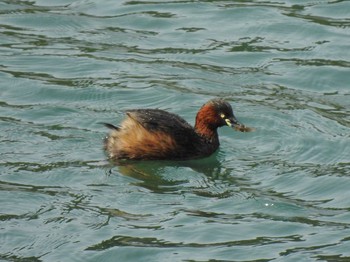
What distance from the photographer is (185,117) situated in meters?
12.4

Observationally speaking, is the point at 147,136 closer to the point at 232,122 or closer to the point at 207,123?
the point at 207,123

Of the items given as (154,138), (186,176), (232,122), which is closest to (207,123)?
(232,122)

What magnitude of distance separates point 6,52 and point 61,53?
615 mm

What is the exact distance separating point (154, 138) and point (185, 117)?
3.43 feet

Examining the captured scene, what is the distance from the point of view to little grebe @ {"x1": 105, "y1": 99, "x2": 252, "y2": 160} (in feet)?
37.4

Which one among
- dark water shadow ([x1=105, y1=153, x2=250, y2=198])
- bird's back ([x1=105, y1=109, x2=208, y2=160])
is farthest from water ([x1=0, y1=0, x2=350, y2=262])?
bird's back ([x1=105, y1=109, x2=208, y2=160])

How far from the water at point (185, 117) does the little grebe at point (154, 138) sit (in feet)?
0.37

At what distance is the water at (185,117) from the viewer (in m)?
9.55

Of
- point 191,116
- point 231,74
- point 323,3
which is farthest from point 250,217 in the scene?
point 323,3

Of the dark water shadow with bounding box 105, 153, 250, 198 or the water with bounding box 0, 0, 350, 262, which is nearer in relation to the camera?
the water with bounding box 0, 0, 350, 262

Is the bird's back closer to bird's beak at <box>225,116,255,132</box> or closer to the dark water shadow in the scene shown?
the dark water shadow

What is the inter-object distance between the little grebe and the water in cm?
11

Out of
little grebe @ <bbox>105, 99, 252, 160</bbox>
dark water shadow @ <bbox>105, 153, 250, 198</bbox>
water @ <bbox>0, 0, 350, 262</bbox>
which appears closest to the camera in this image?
water @ <bbox>0, 0, 350, 262</bbox>

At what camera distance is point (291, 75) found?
43.6 feet
